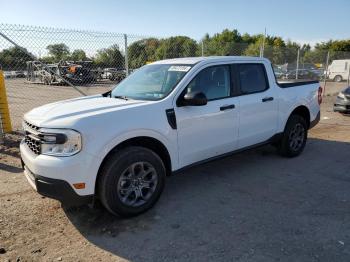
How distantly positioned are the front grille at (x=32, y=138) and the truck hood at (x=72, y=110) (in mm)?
64

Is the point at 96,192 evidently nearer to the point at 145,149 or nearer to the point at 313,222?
the point at 145,149

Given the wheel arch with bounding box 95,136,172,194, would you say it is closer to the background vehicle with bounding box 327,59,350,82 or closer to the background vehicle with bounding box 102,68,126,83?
the background vehicle with bounding box 102,68,126,83

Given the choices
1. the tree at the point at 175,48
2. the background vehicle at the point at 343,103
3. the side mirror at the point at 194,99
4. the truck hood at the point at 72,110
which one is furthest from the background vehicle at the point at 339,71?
the truck hood at the point at 72,110

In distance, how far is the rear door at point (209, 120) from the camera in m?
4.20

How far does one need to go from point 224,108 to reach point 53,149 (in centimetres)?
231

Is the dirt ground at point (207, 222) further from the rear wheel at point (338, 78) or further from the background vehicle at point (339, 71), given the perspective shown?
the background vehicle at point (339, 71)

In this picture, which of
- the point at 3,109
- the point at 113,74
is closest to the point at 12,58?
the point at 3,109

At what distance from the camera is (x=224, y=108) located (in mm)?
4605

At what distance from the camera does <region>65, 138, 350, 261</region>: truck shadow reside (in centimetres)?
322

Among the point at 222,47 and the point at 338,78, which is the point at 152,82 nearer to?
the point at 222,47

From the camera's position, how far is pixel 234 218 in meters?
3.82

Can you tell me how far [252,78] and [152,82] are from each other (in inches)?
65.6

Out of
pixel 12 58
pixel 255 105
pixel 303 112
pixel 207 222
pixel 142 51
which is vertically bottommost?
pixel 207 222

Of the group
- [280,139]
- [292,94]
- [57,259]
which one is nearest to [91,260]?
[57,259]
